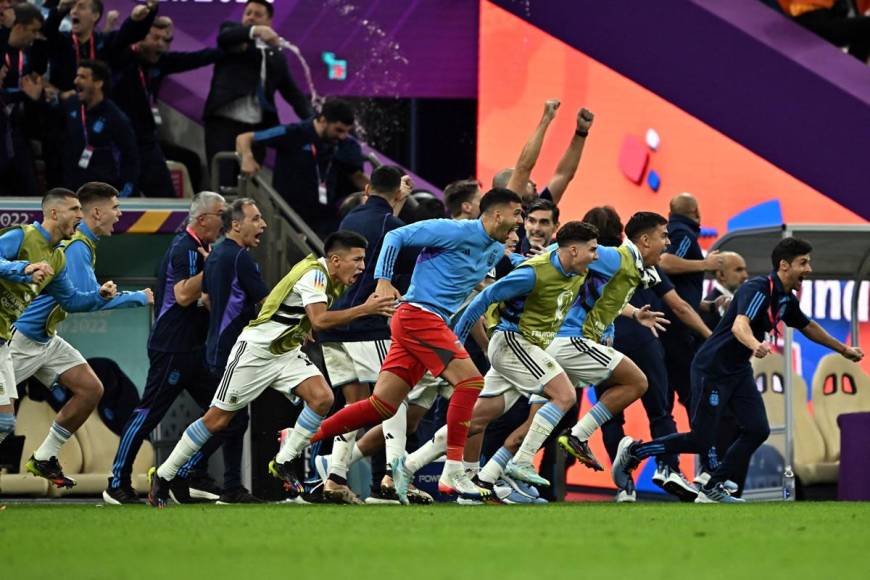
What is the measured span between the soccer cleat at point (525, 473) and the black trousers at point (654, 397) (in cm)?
126

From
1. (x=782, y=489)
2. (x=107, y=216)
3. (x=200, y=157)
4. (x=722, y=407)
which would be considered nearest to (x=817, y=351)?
(x=782, y=489)

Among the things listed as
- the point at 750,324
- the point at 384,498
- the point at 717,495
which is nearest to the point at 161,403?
the point at 384,498

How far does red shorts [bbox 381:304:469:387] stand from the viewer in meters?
10.7

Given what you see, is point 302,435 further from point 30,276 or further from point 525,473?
point 30,276

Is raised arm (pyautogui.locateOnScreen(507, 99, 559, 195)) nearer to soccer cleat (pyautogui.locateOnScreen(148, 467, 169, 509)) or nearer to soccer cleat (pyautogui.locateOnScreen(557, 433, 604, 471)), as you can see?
soccer cleat (pyautogui.locateOnScreen(557, 433, 604, 471))

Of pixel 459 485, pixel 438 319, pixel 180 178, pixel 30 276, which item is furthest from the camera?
pixel 180 178

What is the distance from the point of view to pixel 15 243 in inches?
424

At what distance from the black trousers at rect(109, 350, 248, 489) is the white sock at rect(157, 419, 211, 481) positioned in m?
0.72

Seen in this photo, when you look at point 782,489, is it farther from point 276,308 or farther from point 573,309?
point 276,308

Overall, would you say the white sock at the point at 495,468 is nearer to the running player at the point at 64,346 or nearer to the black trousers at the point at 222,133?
the running player at the point at 64,346

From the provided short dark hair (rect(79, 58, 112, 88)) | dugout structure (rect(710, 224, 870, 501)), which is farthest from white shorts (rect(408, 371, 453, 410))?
short dark hair (rect(79, 58, 112, 88))

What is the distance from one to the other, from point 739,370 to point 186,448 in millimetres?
3862

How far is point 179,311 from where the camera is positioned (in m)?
12.2

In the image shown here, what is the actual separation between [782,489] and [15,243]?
6.33 metres
